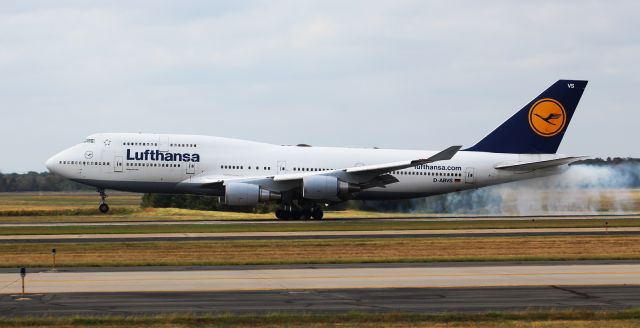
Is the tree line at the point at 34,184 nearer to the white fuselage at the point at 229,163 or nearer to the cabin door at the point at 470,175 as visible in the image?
the white fuselage at the point at 229,163

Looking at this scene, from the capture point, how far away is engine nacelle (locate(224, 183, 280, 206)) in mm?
49781

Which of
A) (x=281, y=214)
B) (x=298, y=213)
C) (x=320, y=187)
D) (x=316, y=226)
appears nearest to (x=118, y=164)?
(x=281, y=214)

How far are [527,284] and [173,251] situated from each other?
1350 centimetres

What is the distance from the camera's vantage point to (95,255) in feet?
100

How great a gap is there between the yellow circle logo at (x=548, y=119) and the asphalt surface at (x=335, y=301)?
33.8 metres

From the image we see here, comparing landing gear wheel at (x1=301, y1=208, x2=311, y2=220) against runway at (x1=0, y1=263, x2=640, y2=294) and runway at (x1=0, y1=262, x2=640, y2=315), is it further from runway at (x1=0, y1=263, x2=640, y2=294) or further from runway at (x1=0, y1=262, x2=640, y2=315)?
runway at (x1=0, y1=263, x2=640, y2=294)

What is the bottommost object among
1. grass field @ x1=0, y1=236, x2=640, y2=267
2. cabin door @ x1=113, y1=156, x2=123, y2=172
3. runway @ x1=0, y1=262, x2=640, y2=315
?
runway @ x1=0, y1=262, x2=640, y2=315

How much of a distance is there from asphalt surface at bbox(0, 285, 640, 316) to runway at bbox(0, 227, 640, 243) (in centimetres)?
1595

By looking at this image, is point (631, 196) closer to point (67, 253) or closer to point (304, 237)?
point (304, 237)

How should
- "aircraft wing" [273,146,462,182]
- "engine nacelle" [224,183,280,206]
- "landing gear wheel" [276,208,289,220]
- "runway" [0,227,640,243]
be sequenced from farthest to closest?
1. "landing gear wheel" [276,208,289,220]
2. "engine nacelle" [224,183,280,206]
3. "aircraft wing" [273,146,462,182]
4. "runway" [0,227,640,243]

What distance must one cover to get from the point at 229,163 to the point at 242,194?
394 centimetres

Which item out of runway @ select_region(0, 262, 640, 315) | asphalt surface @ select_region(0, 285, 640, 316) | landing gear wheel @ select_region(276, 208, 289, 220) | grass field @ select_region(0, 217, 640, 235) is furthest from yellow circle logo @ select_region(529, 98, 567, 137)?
asphalt surface @ select_region(0, 285, 640, 316)

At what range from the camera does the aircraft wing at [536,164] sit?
53.1 metres

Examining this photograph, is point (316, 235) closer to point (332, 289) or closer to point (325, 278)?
point (325, 278)
